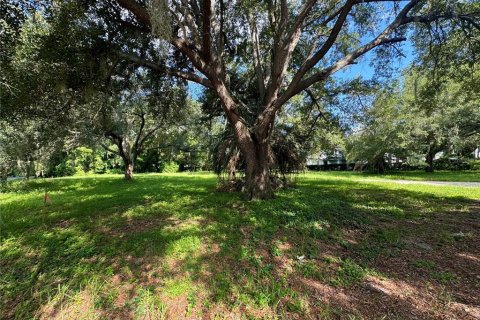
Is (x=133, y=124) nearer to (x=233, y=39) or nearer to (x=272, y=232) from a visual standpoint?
(x=233, y=39)

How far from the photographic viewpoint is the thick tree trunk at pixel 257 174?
244 inches

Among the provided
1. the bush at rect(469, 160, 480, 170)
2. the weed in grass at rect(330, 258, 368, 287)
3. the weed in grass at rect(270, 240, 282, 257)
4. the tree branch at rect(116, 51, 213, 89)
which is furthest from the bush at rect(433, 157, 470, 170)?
the tree branch at rect(116, 51, 213, 89)

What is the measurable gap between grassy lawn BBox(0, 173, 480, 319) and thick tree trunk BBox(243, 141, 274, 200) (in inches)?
31.6

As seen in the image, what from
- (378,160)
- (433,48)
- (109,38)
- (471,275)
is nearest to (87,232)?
(109,38)

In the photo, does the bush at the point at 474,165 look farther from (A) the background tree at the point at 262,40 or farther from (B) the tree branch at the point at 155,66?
(B) the tree branch at the point at 155,66

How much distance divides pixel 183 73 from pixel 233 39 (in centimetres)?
329

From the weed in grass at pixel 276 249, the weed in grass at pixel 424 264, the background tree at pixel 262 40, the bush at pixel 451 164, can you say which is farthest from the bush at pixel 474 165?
the weed in grass at pixel 276 249

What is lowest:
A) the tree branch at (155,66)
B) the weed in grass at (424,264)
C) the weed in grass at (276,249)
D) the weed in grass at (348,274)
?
the weed in grass at (348,274)

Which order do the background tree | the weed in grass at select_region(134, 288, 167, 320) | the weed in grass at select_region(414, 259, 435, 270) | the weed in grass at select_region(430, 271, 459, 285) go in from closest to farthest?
the weed in grass at select_region(134, 288, 167, 320)
the weed in grass at select_region(430, 271, 459, 285)
the weed in grass at select_region(414, 259, 435, 270)
the background tree

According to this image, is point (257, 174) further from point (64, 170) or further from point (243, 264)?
point (64, 170)

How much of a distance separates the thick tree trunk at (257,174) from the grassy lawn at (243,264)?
0.80 m

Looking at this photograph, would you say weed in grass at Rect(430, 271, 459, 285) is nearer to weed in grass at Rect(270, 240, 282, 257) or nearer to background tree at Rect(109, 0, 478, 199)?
weed in grass at Rect(270, 240, 282, 257)

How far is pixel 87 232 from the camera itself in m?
4.29

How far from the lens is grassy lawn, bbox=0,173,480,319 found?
2.62m
